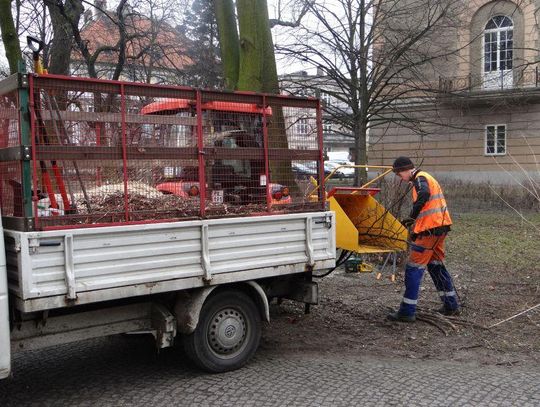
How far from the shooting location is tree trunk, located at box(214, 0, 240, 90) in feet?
35.1

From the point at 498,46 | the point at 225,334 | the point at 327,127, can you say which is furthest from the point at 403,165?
the point at 498,46

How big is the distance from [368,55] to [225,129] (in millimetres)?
13422

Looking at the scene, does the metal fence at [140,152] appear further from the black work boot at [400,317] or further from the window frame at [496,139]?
the window frame at [496,139]

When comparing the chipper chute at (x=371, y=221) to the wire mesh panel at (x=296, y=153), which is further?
the chipper chute at (x=371, y=221)

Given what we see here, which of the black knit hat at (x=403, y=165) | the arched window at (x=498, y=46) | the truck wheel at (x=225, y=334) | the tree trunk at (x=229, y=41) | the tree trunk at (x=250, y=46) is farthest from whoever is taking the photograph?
the arched window at (x=498, y=46)

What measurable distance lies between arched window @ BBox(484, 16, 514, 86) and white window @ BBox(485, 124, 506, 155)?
2187 mm

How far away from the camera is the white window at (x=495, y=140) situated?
86.5ft

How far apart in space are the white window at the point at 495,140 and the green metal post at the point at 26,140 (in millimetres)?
25343

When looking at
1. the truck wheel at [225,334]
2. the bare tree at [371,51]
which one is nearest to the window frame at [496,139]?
the bare tree at [371,51]

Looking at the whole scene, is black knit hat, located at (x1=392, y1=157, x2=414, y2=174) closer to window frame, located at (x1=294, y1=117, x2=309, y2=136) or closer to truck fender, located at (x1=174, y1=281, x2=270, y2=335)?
window frame, located at (x1=294, y1=117, x2=309, y2=136)

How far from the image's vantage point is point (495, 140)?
26.5 m

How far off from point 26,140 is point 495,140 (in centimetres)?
2572

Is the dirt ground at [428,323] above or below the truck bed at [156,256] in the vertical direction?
below

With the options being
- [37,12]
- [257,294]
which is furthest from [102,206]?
[37,12]
